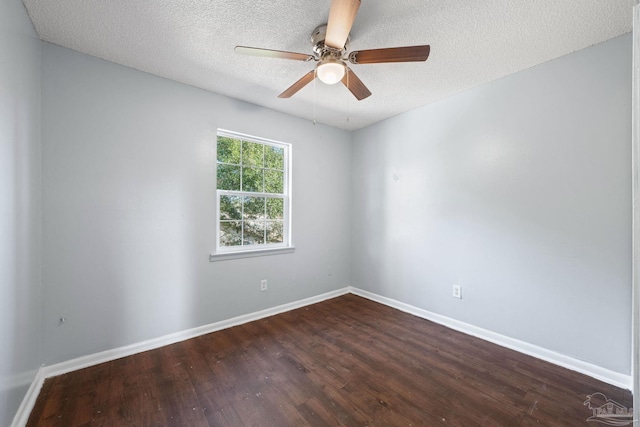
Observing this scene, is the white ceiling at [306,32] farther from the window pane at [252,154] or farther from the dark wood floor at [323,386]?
the dark wood floor at [323,386]

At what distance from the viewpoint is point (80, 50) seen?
1.99m

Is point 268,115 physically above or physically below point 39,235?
above

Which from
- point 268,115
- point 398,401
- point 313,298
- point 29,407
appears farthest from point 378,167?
point 29,407

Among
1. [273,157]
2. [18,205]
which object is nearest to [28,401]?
[18,205]

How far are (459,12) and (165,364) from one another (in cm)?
333

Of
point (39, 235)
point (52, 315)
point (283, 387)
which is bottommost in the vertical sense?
point (283, 387)

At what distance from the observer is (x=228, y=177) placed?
283 centimetres

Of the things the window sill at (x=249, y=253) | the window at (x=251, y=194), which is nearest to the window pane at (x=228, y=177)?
the window at (x=251, y=194)

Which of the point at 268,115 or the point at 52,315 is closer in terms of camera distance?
the point at 52,315

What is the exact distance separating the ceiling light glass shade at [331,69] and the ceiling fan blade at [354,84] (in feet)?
0.35

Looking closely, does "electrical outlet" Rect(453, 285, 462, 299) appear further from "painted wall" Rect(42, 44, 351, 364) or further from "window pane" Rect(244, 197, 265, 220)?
"window pane" Rect(244, 197, 265, 220)

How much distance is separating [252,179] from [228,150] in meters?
0.41

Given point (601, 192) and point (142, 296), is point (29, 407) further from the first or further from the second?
point (601, 192)

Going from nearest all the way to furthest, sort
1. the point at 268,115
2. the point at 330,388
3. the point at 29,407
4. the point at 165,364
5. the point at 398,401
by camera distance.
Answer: the point at 29,407, the point at 398,401, the point at 330,388, the point at 165,364, the point at 268,115
